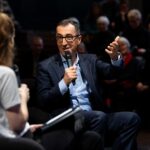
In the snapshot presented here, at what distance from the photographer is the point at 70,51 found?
168 inches

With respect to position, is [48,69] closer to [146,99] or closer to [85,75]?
[85,75]

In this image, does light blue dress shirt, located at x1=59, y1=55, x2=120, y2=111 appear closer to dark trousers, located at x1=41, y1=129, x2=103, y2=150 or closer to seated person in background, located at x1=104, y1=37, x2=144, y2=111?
dark trousers, located at x1=41, y1=129, x2=103, y2=150

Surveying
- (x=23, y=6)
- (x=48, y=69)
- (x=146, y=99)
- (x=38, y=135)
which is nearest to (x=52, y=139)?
(x=38, y=135)

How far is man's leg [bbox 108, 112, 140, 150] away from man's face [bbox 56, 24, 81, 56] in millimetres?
615

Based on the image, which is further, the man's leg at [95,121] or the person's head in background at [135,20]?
the person's head in background at [135,20]

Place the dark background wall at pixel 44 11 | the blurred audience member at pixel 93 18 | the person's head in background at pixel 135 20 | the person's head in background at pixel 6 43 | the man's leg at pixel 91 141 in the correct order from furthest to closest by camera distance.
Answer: the dark background wall at pixel 44 11 → the blurred audience member at pixel 93 18 → the person's head in background at pixel 135 20 → the man's leg at pixel 91 141 → the person's head in background at pixel 6 43

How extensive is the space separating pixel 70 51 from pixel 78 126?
0.68m

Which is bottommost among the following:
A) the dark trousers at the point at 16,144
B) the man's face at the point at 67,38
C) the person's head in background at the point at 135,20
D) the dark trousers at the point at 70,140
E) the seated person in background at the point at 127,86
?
the seated person in background at the point at 127,86

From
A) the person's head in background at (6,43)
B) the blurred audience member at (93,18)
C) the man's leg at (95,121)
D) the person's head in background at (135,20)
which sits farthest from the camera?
the blurred audience member at (93,18)

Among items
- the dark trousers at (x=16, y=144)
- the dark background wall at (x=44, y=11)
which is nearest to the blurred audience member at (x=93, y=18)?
the dark background wall at (x=44, y=11)

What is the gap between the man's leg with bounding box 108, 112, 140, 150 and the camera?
4266 mm

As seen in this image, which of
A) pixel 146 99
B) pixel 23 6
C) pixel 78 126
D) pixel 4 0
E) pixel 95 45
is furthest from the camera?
pixel 23 6

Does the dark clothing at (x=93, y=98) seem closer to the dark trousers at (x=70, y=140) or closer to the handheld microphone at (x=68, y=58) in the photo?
the handheld microphone at (x=68, y=58)

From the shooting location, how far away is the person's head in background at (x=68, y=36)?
4258 mm
